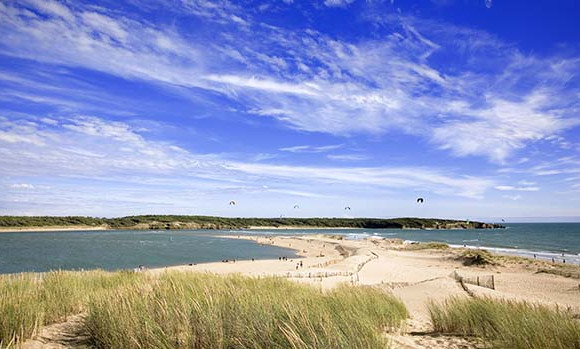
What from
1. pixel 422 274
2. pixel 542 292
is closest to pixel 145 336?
pixel 542 292

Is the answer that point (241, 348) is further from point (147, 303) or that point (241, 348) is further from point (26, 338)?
point (26, 338)

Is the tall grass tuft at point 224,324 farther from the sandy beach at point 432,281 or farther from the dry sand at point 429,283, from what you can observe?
the sandy beach at point 432,281

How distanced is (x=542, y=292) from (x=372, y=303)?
1752 cm

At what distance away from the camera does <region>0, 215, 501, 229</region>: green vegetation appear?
5072 inches

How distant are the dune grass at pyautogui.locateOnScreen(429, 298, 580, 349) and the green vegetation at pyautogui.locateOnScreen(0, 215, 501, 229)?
456 feet

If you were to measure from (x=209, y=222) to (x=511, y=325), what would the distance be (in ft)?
513

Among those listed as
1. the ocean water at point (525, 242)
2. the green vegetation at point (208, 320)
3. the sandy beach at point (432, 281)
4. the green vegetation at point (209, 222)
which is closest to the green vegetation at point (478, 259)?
the sandy beach at point (432, 281)

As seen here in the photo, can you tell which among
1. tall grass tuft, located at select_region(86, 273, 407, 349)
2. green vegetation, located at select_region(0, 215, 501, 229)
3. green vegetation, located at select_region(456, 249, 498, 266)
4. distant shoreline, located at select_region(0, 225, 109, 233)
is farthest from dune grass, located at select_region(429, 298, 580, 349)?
green vegetation, located at select_region(0, 215, 501, 229)

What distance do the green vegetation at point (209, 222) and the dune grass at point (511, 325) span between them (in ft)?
456

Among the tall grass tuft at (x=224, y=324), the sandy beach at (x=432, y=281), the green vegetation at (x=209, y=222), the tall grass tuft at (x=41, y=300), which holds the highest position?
the green vegetation at (x=209, y=222)

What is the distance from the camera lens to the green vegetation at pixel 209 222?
128837mm

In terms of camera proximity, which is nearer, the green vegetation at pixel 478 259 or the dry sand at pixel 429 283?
the dry sand at pixel 429 283

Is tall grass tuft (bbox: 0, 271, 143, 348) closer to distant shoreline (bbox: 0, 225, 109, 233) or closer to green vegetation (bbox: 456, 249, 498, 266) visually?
green vegetation (bbox: 456, 249, 498, 266)

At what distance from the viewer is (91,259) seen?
3650 cm
